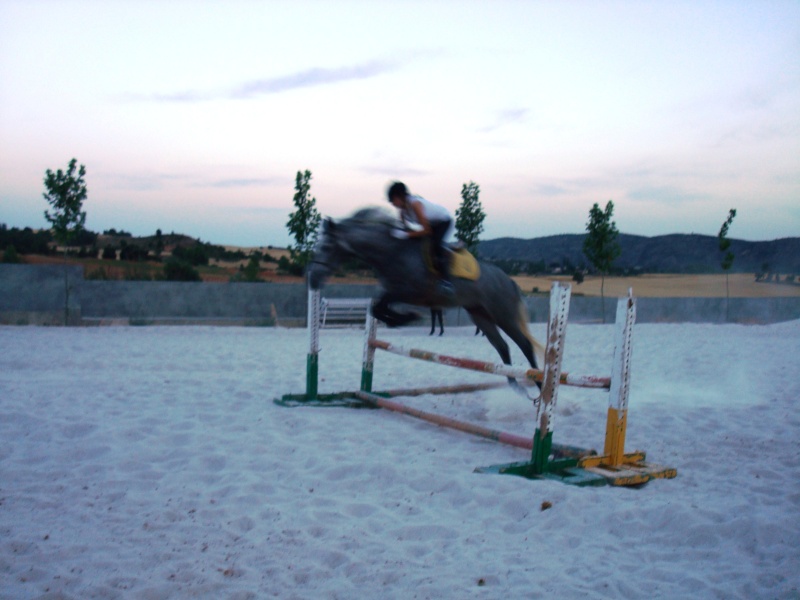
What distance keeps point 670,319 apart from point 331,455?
19659mm

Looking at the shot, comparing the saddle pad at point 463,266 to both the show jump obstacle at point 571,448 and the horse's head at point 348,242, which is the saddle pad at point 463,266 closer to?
the horse's head at point 348,242

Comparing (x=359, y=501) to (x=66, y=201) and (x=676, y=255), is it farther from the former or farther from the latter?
(x=676, y=255)

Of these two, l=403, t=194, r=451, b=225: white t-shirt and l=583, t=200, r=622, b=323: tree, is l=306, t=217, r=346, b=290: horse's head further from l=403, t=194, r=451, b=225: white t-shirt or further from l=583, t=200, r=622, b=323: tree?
l=583, t=200, r=622, b=323: tree

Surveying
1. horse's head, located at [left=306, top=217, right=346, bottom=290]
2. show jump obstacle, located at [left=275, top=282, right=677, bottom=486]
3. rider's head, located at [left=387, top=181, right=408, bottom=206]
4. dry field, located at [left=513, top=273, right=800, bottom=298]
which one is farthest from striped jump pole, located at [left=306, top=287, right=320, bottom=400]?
dry field, located at [left=513, top=273, right=800, bottom=298]

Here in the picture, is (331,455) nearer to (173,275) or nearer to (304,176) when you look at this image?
(304,176)

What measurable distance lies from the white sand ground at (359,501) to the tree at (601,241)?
578 inches

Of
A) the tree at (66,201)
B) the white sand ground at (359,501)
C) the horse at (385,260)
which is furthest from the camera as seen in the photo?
the tree at (66,201)

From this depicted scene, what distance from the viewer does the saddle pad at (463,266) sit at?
5070 millimetres

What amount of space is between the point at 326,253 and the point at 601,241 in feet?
59.6

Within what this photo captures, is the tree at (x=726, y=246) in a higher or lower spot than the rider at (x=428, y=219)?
higher

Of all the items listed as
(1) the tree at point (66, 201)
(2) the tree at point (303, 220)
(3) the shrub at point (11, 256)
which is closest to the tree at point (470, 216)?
(2) the tree at point (303, 220)

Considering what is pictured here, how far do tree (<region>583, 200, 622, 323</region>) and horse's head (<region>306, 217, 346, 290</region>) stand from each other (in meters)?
17.6

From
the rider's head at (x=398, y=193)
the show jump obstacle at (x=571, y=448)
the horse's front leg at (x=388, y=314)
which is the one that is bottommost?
the show jump obstacle at (x=571, y=448)

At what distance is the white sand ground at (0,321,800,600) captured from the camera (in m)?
2.58
